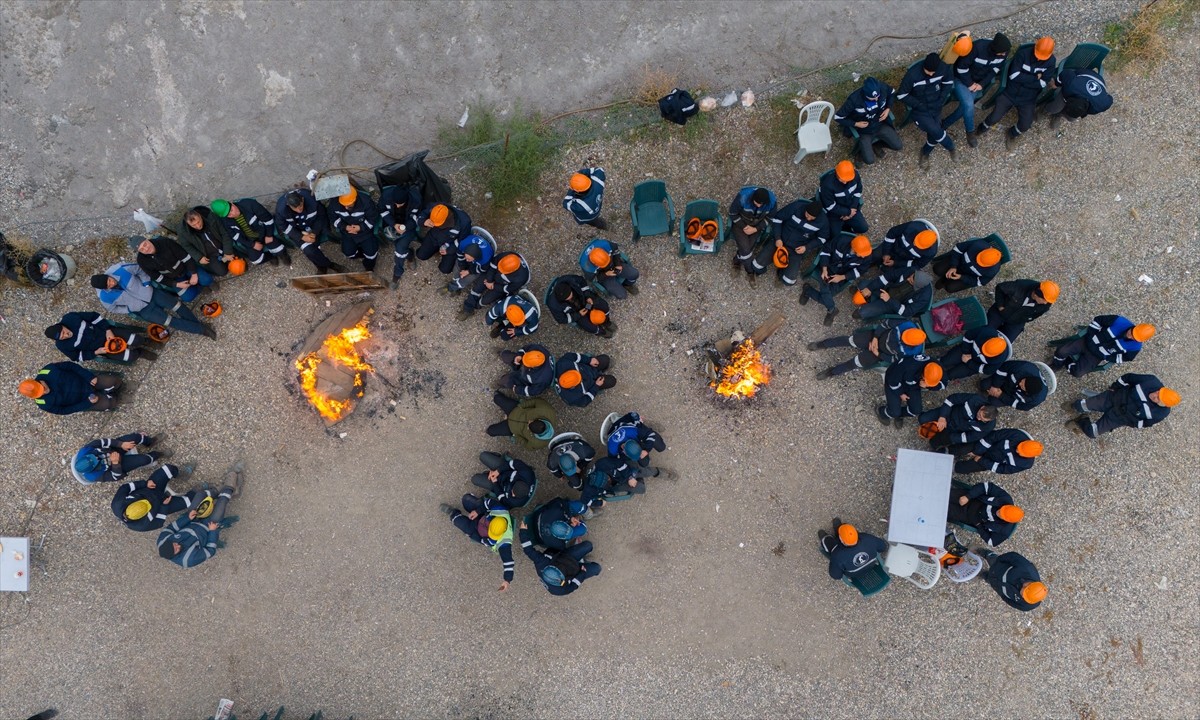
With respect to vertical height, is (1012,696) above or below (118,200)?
below

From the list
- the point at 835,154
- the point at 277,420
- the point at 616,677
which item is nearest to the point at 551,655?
the point at 616,677

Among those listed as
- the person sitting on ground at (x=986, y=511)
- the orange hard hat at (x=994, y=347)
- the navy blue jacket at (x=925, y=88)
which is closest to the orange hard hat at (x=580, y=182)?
the navy blue jacket at (x=925, y=88)

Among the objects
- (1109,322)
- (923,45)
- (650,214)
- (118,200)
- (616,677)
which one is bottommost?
(616,677)

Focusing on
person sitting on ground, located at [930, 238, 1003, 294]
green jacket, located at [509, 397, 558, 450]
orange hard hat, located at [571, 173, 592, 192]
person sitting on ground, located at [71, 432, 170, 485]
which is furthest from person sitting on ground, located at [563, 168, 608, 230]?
person sitting on ground, located at [71, 432, 170, 485]

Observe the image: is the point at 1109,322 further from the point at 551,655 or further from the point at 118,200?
the point at 118,200

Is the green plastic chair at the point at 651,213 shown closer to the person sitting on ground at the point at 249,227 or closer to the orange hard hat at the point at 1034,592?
the person sitting on ground at the point at 249,227


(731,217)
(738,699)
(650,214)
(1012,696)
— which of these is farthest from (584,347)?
(1012,696)

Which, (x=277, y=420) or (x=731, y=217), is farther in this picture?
(x=277, y=420)

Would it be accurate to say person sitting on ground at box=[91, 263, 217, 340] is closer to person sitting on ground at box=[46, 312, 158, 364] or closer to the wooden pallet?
person sitting on ground at box=[46, 312, 158, 364]
